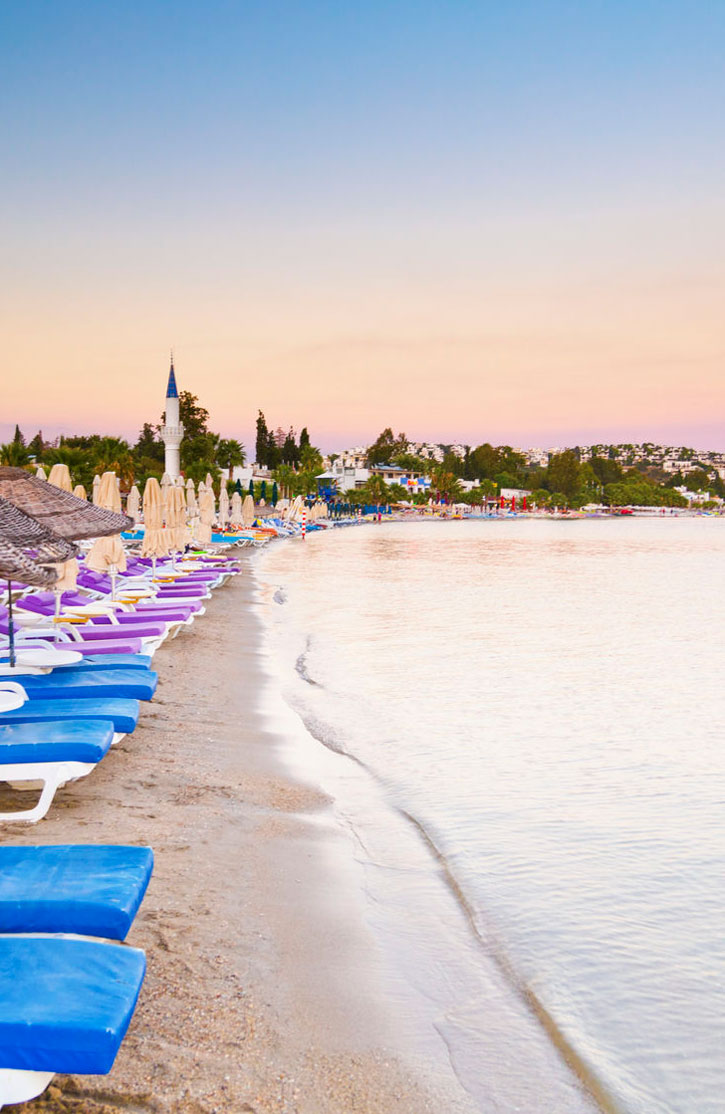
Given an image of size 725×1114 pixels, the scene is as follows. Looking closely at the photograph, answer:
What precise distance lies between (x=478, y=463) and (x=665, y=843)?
15698 cm

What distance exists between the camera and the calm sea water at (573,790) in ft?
10.9

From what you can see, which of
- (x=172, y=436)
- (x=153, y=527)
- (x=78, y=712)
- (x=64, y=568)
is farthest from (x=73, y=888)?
(x=172, y=436)

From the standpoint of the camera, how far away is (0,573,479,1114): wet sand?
8.05 ft

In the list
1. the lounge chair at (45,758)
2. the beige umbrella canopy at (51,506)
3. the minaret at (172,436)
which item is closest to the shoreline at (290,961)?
the lounge chair at (45,758)

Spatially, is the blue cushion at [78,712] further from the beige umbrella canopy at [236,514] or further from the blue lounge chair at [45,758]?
the beige umbrella canopy at [236,514]

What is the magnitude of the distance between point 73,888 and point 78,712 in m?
2.54

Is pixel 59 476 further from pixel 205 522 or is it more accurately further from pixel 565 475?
pixel 565 475

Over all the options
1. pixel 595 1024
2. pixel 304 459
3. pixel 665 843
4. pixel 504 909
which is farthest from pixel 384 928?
pixel 304 459

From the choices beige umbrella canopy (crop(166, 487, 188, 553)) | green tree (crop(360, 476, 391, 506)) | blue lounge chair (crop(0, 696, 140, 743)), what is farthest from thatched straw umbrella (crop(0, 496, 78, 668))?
green tree (crop(360, 476, 391, 506))

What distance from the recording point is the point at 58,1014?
6.68 feet

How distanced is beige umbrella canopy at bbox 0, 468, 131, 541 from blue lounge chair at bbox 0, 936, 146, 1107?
Result: 5206mm

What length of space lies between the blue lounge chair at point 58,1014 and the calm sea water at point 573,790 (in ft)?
5.18

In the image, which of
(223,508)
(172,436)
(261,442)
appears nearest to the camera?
(223,508)

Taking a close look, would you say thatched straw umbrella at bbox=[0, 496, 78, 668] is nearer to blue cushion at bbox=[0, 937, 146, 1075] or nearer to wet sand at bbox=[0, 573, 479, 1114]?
wet sand at bbox=[0, 573, 479, 1114]
